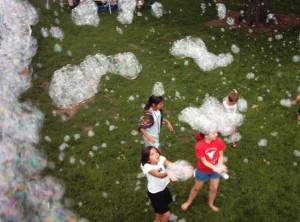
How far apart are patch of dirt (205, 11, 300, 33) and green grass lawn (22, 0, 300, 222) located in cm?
41

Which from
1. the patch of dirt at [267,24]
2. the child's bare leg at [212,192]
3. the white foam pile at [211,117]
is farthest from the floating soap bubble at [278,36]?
the child's bare leg at [212,192]

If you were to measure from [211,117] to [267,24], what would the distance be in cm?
799

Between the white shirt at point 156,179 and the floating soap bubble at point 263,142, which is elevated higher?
the white shirt at point 156,179

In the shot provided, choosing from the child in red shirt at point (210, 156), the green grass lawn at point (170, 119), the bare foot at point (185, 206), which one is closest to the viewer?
the child in red shirt at point (210, 156)

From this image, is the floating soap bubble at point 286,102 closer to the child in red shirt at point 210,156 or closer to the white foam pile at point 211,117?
the white foam pile at point 211,117

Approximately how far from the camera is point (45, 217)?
5.77 meters

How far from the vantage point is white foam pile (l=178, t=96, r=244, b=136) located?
337 inches

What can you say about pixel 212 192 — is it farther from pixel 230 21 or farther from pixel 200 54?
pixel 230 21

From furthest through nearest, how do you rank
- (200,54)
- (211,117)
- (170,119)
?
(200,54), (170,119), (211,117)

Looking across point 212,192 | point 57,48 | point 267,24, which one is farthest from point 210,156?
point 267,24

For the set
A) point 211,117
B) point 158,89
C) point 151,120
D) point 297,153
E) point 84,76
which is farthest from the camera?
point 158,89

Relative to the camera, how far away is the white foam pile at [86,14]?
1509 cm

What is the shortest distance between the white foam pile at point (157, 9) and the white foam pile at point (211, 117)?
22.7ft

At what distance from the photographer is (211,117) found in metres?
9.05
